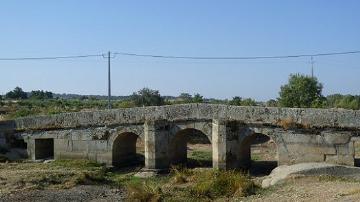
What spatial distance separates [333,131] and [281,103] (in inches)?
930

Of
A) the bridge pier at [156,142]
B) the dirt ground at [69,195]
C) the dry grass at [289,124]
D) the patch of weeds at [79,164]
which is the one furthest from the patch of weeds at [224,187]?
the patch of weeds at [79,164]

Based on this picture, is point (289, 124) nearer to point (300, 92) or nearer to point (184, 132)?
point (184, 132)

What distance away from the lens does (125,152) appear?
24031 mm

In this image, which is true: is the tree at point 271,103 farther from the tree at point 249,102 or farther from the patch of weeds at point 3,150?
the patch of weeds at point 3,150

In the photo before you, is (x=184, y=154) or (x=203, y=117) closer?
(x=203, y=117)

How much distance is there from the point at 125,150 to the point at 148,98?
2252 centimetres

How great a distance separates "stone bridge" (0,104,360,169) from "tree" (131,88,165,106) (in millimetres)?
20632

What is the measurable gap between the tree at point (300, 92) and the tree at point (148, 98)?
34.0 ft

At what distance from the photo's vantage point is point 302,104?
42.0 metres

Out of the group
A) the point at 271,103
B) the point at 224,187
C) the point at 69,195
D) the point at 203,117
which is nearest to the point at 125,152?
the point at 203,117

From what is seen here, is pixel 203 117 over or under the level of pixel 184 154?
over

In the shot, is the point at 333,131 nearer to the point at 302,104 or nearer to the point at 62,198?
the point at 62,198

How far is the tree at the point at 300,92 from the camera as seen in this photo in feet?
138

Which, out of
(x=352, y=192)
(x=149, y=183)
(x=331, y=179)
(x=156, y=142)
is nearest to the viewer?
(x=352, y=192)
